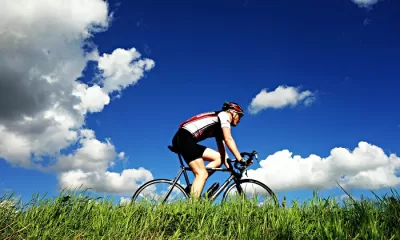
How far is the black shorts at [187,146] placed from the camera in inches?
313

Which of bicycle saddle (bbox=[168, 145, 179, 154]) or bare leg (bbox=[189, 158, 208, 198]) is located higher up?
bicycle saddle (bbox=[168, 145, 179, 154])

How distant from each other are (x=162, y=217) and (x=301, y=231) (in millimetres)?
1959

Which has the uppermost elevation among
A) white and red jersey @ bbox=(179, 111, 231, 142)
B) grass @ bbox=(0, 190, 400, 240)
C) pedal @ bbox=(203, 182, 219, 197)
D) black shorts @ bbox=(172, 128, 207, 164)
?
white and red jersey @ bbox=(179, 111, 231, 142)

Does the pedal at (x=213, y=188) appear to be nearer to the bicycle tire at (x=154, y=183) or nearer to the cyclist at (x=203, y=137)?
the cyclist at (x=203, y=137)

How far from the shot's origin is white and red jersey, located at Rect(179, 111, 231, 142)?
7.95m

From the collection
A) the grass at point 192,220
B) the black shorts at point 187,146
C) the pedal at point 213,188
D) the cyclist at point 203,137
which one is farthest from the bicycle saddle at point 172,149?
the grass at point 192,220

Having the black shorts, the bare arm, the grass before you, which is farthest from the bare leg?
the grass

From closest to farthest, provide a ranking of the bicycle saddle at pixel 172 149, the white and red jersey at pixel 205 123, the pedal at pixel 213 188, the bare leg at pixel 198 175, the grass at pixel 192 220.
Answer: the grass at pixel 192 220
the bare leg at pixel 198 175
the white and red jersey at pixel 205 123
the pedal at pixel 213 188
the bicycle saddle at pixel 172 149

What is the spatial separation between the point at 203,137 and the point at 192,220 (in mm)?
2691

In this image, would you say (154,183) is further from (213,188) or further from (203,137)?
(203,137)

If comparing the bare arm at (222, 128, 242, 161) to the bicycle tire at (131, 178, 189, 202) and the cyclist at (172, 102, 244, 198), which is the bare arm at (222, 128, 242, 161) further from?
the bicycle tire at (131, 178, 189, 202)

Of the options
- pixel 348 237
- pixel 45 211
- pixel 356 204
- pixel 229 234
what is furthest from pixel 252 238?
pixel 45 211

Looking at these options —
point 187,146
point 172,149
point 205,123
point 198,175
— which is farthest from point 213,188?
point 205,123

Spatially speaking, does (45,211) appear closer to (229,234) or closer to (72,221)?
(72,221)
